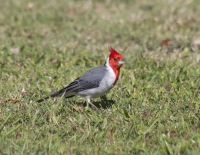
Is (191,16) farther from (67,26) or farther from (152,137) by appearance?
(152,137)

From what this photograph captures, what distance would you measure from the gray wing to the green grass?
0.19 metres

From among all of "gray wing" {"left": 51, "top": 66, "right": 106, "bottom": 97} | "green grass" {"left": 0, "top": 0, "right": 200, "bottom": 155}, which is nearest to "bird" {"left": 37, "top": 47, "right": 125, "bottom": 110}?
"gray wing" {"left": 51, "top": 66, "right": 106, "bottom": 97}

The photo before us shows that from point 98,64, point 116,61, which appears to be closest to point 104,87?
point 116,61

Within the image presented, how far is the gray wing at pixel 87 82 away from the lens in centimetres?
625

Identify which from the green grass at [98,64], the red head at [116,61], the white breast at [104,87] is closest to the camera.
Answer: the green grass at [98,64]

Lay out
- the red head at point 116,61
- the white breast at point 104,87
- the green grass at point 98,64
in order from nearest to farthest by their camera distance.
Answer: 1. the green grass at point 98,64
2. the white breast at point 104,87
3. the red head at point 116,61

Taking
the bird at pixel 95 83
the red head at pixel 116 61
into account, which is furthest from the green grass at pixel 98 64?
the red head at pixel 116 61

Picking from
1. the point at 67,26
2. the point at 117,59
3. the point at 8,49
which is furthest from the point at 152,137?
the point at 67,26

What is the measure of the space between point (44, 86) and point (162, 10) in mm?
5165

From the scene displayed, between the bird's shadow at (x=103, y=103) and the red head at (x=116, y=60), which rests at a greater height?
the red head at (x=116, y=60)

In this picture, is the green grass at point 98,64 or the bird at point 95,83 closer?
the green grass at point 98,64

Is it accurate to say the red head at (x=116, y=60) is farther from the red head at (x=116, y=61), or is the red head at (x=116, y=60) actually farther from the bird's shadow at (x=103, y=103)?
the bird's shadow at (x=103, y=103)

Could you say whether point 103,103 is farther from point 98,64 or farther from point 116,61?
point 98,64

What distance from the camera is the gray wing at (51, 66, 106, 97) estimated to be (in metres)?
6.25
